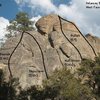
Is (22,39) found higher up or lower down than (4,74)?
higher up

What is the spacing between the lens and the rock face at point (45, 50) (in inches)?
1970

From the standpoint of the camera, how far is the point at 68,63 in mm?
51500

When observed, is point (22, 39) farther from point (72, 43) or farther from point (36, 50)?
point (72, 43)

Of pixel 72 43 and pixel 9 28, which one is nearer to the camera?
→ pixel 72 43

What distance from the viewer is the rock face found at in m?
50.0

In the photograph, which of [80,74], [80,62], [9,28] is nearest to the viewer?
[80,74]

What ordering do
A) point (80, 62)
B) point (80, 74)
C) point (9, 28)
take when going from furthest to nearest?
point (9, 28) < point (80, 62) < point (80, 74)

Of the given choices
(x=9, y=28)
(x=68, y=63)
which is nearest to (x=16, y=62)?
(x=68, y=63)

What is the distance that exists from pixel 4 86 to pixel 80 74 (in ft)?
32.1

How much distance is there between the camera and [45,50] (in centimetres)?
5169

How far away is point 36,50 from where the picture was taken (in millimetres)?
51594

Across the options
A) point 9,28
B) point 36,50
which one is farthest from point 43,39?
point 9,28

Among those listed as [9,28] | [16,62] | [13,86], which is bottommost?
[13,86]

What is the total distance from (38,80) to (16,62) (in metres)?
3.86
